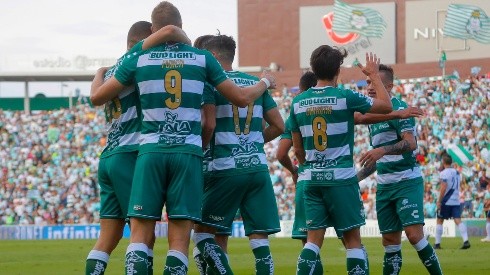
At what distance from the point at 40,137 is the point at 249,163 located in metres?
38.3

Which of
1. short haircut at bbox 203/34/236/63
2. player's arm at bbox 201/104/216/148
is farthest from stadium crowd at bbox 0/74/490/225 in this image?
player's arm at bbox 201/104/216/148

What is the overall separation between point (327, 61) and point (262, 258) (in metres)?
2.10

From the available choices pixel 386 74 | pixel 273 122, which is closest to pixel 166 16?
pixel 273 122

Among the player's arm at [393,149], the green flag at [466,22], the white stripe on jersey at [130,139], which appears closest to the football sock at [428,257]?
the player's arm at [393,149]

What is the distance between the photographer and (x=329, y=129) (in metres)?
10.6

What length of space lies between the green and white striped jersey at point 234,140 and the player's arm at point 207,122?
404 millimetres

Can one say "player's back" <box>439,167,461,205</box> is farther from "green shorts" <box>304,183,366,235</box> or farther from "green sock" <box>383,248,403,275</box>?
"green shorts" <box>304,183,366,235</box>

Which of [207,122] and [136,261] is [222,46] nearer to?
[207,122]

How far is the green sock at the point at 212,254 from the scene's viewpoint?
10.3 meters

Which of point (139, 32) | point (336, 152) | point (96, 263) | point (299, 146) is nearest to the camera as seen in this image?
point (96, 263)

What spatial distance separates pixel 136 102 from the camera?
374 inches

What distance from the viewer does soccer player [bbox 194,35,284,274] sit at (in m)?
10.5

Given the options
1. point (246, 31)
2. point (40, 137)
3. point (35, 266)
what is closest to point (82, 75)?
point (246, 31)

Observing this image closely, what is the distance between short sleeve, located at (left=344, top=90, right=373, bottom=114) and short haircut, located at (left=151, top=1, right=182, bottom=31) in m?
2.25
